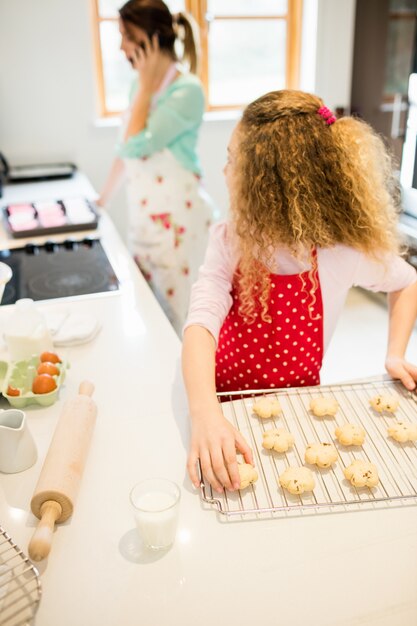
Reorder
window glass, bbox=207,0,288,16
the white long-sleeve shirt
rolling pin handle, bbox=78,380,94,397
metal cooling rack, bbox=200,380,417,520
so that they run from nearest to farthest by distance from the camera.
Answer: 1. metal cooling rack, bbox=200,380,417,520
2. rolling pin handle, bbox=78,380,94,397
3. the white long-sleeve shirt
4. window glass, bbox=207,0,288,16

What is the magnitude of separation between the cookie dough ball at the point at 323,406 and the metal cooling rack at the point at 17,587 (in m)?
0.51

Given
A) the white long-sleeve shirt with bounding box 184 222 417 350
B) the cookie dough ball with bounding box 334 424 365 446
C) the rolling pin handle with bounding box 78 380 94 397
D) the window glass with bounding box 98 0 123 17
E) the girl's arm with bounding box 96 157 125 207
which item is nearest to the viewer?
the cookie dough ball with bounding box 334 424 365 446

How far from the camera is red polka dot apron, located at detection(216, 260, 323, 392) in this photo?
45.6 inches

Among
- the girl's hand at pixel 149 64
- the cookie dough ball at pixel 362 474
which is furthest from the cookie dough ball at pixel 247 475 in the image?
the girl's hand at pixel 149 64

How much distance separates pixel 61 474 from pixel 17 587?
0.15 m

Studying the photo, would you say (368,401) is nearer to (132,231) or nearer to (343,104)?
(132,231)

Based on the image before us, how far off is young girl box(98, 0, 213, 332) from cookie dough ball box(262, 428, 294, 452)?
1.22m

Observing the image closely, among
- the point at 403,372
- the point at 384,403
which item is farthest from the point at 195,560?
the point at 403,372

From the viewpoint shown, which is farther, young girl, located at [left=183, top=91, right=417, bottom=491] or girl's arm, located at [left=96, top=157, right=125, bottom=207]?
girl's arm, located at [left=96, top=157, right=125, bottom=207]

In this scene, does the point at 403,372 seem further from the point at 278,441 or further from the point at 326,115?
the point at 326,115

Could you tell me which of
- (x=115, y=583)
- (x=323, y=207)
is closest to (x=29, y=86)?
(x=323, y=207)

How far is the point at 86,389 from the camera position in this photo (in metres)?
1.02

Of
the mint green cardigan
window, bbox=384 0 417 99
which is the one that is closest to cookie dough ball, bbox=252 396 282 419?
the mint green cardigan

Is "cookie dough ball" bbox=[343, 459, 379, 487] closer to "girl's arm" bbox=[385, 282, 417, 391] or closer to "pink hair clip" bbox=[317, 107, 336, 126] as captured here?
"girl's arm" bbox=[385, 282, 417, 391]
